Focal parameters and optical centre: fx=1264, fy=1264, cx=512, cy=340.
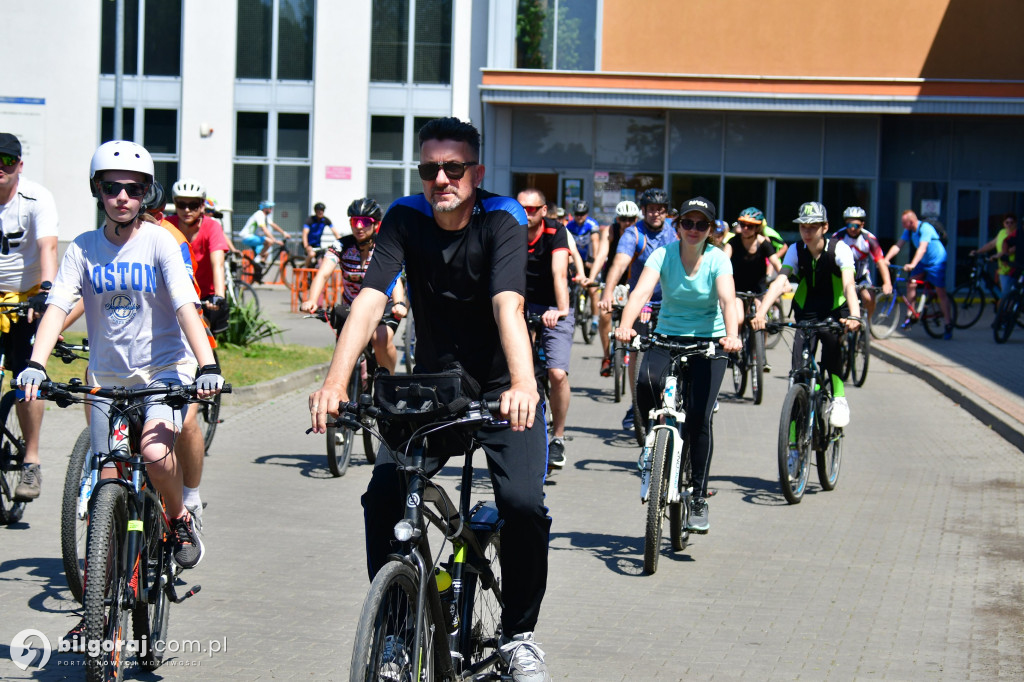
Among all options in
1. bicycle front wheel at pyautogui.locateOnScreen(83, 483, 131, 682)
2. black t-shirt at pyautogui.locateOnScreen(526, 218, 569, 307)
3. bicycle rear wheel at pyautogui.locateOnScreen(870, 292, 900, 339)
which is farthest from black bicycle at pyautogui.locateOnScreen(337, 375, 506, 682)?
bicycle rear wheel at pyautogui.locateOnScreen(870, 292, 900, 339)

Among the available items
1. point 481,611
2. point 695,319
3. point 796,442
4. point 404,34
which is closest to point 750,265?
point 796,442

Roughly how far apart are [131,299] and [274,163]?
30.2 metres

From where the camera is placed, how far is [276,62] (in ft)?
113

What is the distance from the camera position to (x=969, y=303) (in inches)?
876

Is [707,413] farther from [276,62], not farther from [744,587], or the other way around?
[276,62]

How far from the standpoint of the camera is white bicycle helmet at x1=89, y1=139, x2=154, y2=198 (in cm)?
491

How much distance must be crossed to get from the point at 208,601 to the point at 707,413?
299 cm

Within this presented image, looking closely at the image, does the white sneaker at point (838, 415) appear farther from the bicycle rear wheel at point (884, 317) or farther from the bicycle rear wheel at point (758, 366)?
the bicycle rear wheel at point (884, 317)

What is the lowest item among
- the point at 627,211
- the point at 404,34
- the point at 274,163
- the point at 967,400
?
the point at 967,400

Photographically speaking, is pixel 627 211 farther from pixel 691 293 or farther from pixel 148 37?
pixel 148 37

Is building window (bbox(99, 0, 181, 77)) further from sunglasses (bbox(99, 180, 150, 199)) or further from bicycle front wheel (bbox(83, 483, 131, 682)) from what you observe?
bicycle front wheel (bbox(83, 483, 131, 682))

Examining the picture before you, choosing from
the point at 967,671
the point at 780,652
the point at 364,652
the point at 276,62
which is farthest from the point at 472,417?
the point at 276,62

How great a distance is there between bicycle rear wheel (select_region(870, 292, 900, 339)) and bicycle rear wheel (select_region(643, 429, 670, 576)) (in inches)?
547

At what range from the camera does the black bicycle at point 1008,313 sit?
64.8 ft
